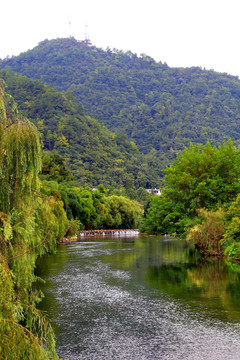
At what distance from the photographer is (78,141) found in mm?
176000

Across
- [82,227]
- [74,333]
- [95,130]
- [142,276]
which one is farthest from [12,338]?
[95,130]

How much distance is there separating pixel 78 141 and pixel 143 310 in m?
159

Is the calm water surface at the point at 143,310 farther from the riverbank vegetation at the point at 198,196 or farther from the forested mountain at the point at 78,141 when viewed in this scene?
the forested mountain at the point at 78,141

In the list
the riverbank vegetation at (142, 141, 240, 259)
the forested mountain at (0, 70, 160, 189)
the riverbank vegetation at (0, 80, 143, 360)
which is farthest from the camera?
the forested mountain at (0, 70, 160, 189)

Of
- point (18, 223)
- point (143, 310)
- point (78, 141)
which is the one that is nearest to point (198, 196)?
point (143, 310)

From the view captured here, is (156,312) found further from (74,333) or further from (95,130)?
(95,130)

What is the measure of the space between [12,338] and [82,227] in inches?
2997

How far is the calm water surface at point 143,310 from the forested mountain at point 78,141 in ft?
379

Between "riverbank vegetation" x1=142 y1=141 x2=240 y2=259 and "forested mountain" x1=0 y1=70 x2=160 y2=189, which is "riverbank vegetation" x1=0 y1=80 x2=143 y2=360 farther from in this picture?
"forested mountain" x1=0 y1=70 x2=160 y2=189

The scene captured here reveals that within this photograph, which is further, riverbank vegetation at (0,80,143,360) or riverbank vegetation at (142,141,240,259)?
riverbank vegetation at (142,141,240,259)

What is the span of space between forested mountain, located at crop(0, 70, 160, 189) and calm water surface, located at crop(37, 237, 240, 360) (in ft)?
379

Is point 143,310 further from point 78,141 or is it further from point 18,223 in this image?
point 78,141

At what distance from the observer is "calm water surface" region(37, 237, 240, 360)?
14977 millimetres

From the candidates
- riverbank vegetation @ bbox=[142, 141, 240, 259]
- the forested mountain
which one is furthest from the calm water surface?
the forested mountain
